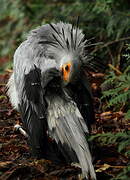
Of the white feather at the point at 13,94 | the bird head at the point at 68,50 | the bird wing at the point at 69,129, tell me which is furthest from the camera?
the white feather at the point at 13,94

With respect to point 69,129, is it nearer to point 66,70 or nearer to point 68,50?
point 66,70

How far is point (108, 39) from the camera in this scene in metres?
7.39

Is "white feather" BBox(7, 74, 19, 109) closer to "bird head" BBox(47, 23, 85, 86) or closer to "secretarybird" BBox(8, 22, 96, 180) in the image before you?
"secretarybird" BBox(8, 22, 96, 180)

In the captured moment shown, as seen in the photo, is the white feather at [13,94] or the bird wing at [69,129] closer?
the bird wing at [69,129]

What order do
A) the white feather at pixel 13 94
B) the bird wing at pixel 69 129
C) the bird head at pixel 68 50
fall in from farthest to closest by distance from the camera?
1. the white feather at pixel 13 94
2. the bird head at pixel 68 50
3. the bird wing at pixel 69 129

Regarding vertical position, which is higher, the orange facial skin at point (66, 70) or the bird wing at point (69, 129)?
the orange facial skin at point (66, 70)

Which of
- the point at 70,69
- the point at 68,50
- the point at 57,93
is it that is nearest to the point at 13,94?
the point at 57,93

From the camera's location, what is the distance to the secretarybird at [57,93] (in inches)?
175

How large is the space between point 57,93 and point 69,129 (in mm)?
439

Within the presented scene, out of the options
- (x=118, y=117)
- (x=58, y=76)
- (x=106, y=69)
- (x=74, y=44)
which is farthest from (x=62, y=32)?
(x=106, y=69)

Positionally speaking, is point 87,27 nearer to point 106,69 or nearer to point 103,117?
point 106,69

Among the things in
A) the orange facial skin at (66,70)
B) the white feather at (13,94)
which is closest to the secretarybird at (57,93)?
the orange facial skin at (66,70)

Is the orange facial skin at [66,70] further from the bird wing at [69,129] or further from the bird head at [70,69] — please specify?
the bird wing at [69,129]

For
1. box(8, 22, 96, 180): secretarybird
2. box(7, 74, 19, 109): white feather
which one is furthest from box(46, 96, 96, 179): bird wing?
box(7, 74, 19, 109): white feather
